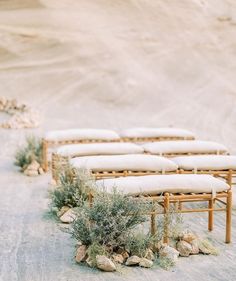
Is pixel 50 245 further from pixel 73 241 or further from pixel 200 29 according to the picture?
pixel 200 29

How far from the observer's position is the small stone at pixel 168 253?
555 cm

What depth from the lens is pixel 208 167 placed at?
780 centimetres

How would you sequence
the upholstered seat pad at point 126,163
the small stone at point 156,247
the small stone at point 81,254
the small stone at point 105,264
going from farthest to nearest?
the upholstered seat pad at point 126,163
the small stone at point 156,247
the small stone at point 81,254
the small stone at point 105,264

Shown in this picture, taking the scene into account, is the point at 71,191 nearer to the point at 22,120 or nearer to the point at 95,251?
the point at 95,251

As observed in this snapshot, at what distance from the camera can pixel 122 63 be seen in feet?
78.0

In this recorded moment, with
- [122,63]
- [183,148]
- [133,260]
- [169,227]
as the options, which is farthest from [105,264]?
[122,63]

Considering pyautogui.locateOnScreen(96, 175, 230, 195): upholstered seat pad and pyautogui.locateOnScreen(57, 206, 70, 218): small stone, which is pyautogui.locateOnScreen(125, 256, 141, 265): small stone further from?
pyautogui.locateOnScreen(57, 206, 70, 218): small stone

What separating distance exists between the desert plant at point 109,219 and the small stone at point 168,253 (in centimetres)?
34

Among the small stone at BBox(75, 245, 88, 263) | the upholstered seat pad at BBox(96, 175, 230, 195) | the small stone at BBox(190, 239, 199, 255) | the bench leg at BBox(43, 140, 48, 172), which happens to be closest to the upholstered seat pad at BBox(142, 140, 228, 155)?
the bench leg at BBox(43, 140, 48, 172)

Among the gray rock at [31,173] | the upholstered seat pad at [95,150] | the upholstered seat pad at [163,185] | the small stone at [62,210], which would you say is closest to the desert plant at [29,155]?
the gray rock at [31,173]

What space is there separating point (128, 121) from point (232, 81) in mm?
6365

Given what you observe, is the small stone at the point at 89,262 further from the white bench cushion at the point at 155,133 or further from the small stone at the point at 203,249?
the white bench cushion at the point at 155,133

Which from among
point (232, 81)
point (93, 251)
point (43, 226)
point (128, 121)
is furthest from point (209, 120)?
point (93, 251)

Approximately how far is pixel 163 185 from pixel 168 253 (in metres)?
0.82
